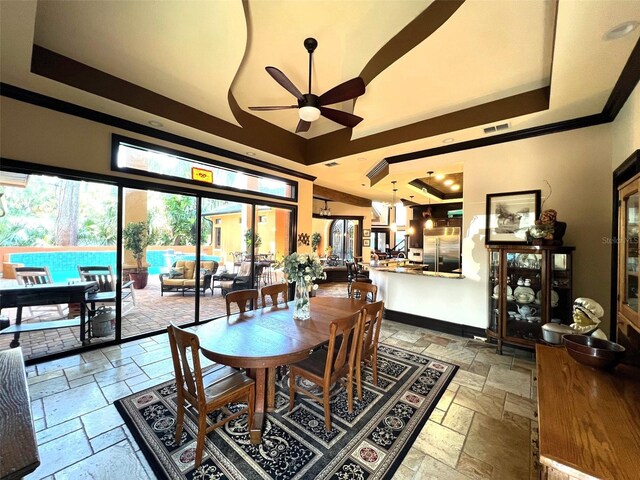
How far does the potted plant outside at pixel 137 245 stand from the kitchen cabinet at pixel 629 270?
5327 millimetres

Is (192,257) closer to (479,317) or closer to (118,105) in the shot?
(118,105)

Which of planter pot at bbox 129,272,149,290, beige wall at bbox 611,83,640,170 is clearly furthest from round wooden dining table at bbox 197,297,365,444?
beige wall at bbox 611,83,640,170

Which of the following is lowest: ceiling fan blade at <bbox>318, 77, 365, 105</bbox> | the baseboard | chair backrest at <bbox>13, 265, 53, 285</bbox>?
the baseboard

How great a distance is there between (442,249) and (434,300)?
354cm

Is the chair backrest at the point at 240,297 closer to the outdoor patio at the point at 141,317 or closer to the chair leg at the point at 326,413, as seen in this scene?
the chair leg at the point at 326,413

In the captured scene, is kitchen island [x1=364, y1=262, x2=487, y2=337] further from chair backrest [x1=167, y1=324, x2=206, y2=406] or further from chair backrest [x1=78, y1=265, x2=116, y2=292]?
chair backrest [x1=78, y1=265, x2=116, y2=292]

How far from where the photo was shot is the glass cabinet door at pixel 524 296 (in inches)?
134

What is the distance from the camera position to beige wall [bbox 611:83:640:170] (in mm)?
2384

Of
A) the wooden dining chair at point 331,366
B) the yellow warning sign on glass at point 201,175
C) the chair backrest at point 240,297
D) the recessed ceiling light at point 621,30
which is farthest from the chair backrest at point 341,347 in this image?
the yellow warning sign on glass at point 201,175

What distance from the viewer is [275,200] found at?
584 cm

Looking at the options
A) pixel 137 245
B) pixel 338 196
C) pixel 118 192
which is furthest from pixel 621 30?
pixel 338 196

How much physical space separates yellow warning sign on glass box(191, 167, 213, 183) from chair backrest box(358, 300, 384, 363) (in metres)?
3.57

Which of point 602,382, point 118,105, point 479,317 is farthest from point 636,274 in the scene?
point 118,105

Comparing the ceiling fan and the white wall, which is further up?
the ceiling fan
